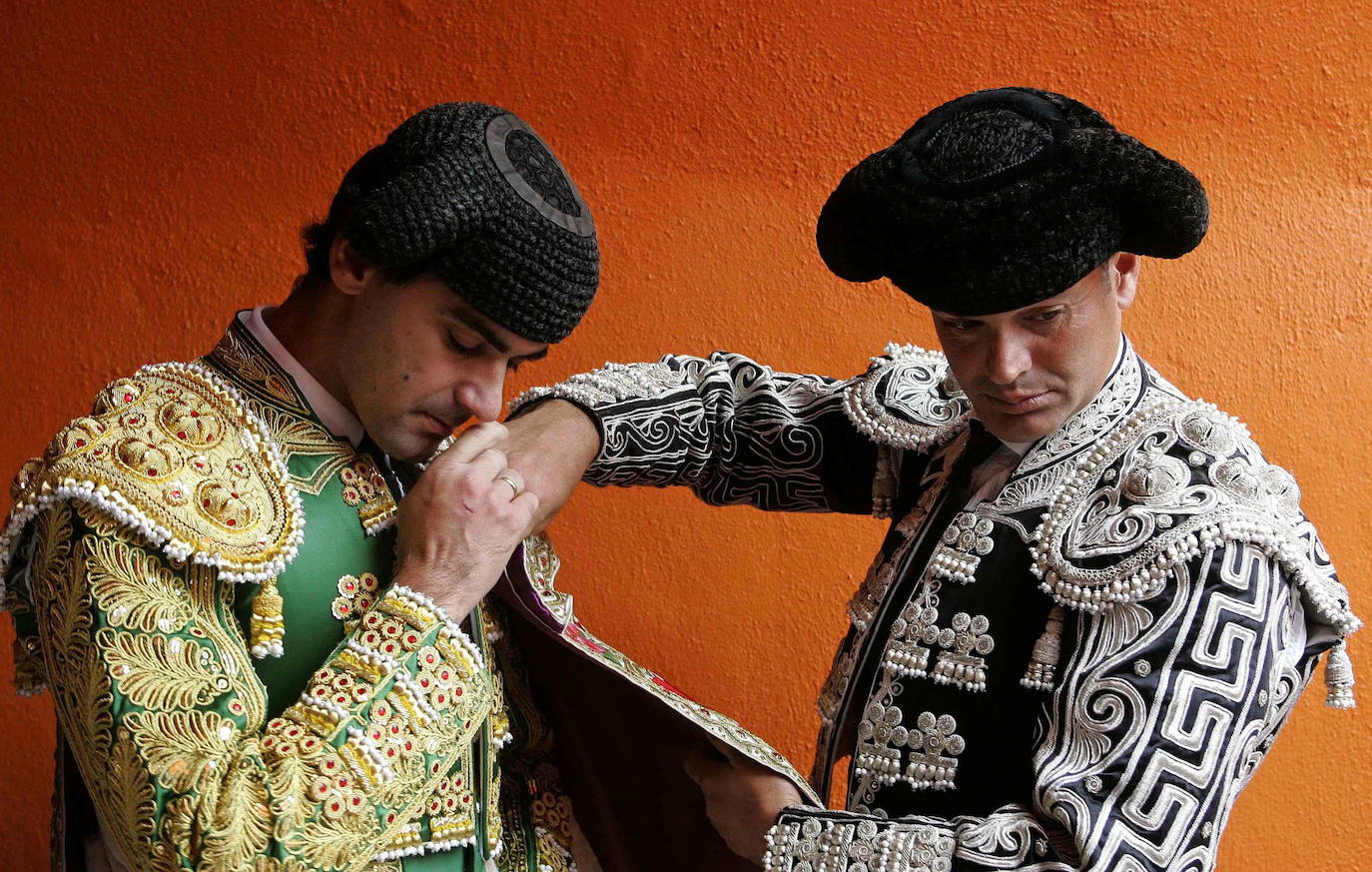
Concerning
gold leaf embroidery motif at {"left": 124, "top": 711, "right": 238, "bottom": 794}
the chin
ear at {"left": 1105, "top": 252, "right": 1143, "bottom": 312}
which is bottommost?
gold leaf embroidery motif at {"left": 124, "top": 711, "right": 238, "bottom": 794}

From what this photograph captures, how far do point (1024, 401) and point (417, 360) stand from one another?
2.11 feet

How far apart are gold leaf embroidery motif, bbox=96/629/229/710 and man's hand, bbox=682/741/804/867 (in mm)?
630

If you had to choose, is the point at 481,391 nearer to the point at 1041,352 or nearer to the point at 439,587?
the point at 439,587

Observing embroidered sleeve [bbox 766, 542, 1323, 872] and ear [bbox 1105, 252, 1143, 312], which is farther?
ear [bbox 1105, 252, 1143, 312]

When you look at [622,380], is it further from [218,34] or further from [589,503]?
[218,34]

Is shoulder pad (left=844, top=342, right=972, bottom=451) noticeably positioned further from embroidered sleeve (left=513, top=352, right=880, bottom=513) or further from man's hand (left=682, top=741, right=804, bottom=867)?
man's hand (left=682, top=741, right=804, bottom=867)

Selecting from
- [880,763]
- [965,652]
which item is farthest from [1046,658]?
[880,763]

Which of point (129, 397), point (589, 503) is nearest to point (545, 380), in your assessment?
point (589, 503)

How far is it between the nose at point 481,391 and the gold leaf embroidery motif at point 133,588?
1.17 feet

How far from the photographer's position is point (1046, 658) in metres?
1.42

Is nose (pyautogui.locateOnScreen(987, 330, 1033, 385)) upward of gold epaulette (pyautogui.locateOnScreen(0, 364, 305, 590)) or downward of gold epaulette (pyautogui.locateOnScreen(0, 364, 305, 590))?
upward

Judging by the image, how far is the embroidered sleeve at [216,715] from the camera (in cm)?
122

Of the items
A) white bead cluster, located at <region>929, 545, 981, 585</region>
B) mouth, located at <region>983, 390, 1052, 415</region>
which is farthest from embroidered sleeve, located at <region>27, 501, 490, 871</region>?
mouth, located at <region>983, 390, 1052, 415</region>

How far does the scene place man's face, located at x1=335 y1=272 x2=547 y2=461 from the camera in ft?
4.80
